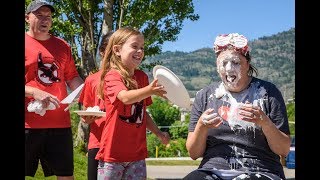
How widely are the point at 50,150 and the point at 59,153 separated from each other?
0.06 m

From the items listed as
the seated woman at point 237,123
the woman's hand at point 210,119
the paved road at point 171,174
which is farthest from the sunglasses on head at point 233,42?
the paved road at point 171,174

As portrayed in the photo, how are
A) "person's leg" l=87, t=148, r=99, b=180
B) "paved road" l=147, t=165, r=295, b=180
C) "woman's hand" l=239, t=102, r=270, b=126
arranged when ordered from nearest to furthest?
"woman's hand" l=239, t=102, r=270, b=126 < "person's leg" l=87, t=148, r=99, b=180 < "paved road" l=147, t=165, r=295, b=180

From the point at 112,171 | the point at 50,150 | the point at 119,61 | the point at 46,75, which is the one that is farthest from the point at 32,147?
the point at 119,61

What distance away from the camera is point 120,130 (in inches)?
131

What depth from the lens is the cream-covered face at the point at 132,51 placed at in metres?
3.43

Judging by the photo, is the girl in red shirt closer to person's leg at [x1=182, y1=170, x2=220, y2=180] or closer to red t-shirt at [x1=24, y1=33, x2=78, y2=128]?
red t-shirt at [x1=24, y1=33, x2=78, y2=128]

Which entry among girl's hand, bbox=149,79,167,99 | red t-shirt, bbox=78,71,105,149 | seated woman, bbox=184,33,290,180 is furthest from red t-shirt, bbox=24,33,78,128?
seated woman, bbox=184,33,290,180

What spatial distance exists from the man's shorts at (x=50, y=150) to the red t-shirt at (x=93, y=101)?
0.56ft

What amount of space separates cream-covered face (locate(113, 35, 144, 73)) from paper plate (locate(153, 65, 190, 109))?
1.31 feet

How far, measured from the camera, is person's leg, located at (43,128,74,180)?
12.5 ft

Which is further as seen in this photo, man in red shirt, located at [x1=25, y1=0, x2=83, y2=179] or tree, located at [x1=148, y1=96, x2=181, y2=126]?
tree, located at [x1=148, y1=96, x2=181, y2=126]
